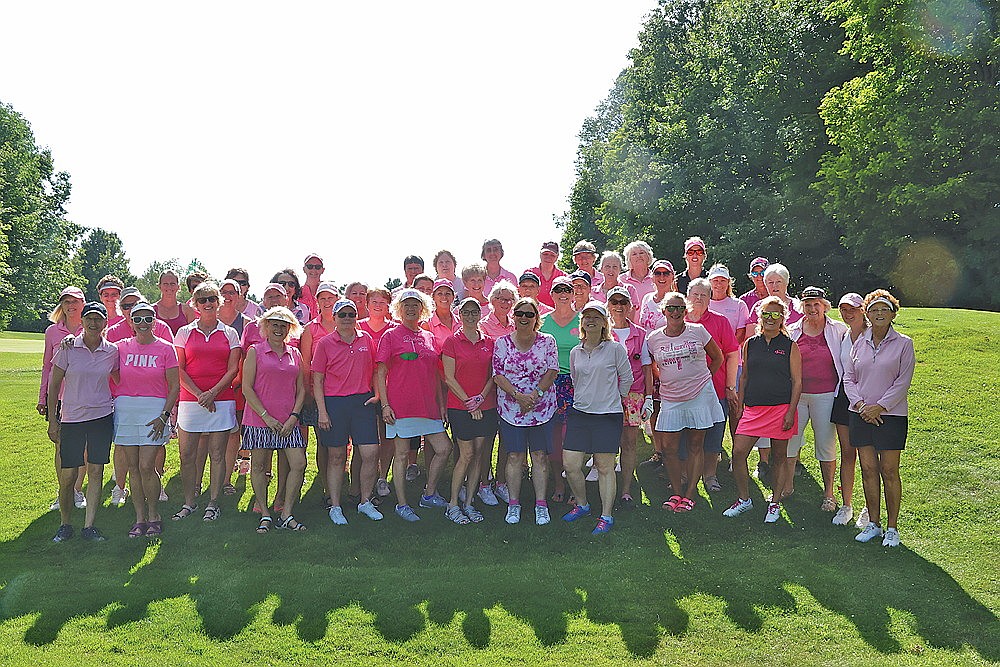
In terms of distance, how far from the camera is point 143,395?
7691mm

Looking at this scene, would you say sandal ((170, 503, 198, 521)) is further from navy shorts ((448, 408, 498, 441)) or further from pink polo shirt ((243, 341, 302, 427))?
navy shorts ((448, 408, 498, 441))

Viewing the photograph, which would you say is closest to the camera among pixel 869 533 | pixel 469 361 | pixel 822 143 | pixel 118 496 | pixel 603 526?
pixel 869 533

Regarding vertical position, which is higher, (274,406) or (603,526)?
(274,406)

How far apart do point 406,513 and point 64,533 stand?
3.22 meters

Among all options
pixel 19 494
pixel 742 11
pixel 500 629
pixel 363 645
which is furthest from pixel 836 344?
pixel 742 11

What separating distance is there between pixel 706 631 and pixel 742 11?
2868 centimetres

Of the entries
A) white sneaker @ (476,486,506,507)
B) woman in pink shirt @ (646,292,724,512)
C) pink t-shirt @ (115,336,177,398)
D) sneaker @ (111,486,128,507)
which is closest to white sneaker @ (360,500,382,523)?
white sneaker @ (476,486,506,507)

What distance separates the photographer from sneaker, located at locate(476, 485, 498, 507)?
8.45m

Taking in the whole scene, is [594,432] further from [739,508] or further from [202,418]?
[202,418]

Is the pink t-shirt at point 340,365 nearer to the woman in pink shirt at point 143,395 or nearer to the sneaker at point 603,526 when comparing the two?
the woman in pink shirt at point 143,395

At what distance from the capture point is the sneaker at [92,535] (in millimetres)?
7633

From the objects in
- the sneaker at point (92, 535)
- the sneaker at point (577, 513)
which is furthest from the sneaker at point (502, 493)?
the sneaker at point (92, 535)

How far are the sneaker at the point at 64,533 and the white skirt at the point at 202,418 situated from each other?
1.36 meters

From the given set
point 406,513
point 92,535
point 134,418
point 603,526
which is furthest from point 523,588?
point 92,535
